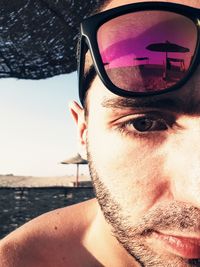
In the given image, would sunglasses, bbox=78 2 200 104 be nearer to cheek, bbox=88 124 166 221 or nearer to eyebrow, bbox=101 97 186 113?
eyebrow, bbox=101 97 186 113

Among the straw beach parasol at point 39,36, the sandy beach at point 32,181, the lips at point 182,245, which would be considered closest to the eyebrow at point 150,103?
the lips at point 182,245

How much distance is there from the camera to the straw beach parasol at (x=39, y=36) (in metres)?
2.86

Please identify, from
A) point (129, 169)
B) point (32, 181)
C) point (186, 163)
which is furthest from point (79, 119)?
point (32, 181)

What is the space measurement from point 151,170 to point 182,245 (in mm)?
321

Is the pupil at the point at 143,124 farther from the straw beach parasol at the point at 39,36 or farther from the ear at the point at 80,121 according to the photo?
the straw beach parasol at the point at 39,36

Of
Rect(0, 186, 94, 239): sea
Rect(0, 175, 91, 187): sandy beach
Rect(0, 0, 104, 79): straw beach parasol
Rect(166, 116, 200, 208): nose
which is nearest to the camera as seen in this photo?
Rect(166, 116, 200, 208): nose

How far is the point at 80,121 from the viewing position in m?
2.30

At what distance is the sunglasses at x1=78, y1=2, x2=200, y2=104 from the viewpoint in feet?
4.64

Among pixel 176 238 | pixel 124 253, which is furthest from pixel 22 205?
pixel 176 238

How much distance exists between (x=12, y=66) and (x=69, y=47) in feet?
2.39

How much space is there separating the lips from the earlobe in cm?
101

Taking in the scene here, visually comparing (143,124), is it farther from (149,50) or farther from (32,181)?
(32,181)

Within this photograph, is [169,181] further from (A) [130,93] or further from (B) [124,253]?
(B) [124,253]

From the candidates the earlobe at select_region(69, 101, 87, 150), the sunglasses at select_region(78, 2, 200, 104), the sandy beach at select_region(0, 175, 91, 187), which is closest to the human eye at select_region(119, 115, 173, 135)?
the sunglasses at select_region(78, 2, 200, 104)
